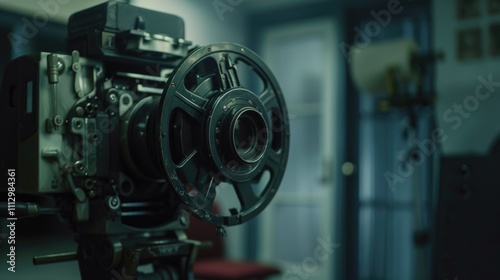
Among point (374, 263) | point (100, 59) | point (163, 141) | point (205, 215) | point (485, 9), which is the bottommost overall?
point (374, 263)

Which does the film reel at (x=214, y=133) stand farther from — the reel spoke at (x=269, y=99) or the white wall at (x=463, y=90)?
the white wall at (x=463, y=90)

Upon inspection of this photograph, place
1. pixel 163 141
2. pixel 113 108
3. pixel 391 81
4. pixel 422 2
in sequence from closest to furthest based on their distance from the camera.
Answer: pixel 163 141 < pixel 113 108 < pixel 391 81 < pixel 422 2

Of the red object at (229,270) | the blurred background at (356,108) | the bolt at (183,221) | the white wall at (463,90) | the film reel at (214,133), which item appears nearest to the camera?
the film reel at (214,133)

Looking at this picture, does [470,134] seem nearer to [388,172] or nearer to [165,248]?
[388,172]

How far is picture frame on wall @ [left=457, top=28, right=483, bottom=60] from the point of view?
135 inches

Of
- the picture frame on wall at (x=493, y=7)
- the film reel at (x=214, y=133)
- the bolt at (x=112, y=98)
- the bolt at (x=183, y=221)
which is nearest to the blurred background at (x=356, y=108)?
the picture frame on wall at (x=493, y=7)

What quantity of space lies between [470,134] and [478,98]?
218mm

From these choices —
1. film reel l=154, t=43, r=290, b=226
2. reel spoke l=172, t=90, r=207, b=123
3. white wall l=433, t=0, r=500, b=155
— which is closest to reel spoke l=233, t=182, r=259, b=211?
film reel l=154, t=43, r=290, b=226

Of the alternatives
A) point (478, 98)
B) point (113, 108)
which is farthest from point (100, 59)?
point (478, 98)

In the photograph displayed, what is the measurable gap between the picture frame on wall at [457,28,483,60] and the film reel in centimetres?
240

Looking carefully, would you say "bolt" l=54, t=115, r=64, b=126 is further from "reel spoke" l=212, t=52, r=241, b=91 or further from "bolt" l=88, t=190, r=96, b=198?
"reel spoke" l=212, t=52, r=241, b=91

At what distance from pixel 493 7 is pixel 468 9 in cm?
14

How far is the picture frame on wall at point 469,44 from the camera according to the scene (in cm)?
344

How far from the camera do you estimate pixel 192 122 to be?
134 cm
